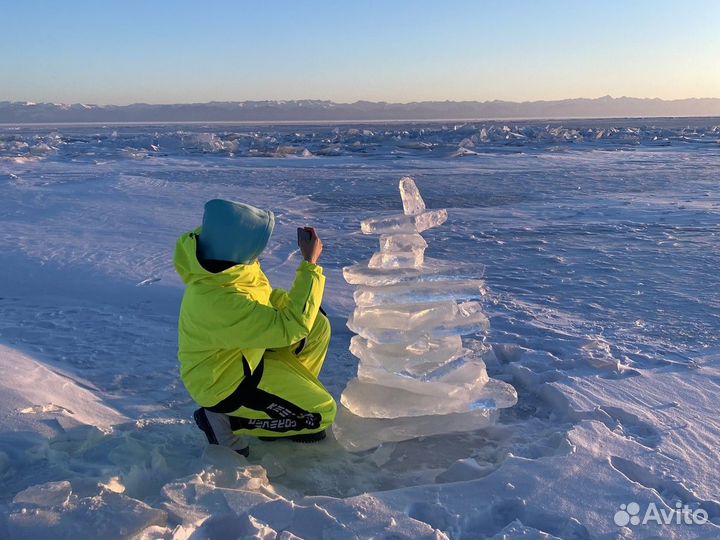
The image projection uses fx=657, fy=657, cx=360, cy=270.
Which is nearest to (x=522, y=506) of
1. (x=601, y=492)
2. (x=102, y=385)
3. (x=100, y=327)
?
(x=601, y=492)

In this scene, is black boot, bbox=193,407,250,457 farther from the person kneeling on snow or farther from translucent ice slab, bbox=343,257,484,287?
translucent ice slab, bbox=343,257,484,287

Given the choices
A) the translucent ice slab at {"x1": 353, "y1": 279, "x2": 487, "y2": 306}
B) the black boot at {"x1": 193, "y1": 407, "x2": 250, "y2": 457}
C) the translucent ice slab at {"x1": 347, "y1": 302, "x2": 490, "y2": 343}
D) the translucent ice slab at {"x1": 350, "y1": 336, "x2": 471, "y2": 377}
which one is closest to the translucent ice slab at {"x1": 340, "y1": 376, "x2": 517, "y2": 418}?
the translucent ice slab at {"x1": 350, "y1": 336, "x2": 471, "y2": 377}

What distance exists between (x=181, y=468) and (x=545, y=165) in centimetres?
1396

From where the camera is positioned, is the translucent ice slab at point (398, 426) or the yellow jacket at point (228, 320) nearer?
the yellow jacket at point (228, 320)

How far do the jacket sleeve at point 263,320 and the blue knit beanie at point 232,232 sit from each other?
16cm

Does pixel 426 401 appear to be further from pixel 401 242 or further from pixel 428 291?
pixel 401 242

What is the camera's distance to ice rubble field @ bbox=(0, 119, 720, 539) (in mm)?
2111

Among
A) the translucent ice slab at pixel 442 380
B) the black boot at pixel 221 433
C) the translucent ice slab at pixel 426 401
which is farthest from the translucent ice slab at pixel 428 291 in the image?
the black boot at pixel 221 433

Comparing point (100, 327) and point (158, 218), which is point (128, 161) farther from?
point (100, 327)

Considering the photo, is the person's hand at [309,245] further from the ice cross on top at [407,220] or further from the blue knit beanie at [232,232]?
the ice cross on top at [407,220]

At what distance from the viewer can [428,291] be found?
9.73 ft

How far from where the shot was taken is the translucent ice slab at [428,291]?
116 inches

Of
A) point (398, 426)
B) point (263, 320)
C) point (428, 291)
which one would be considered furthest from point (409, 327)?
point (263, 320)

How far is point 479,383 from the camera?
2918mm
